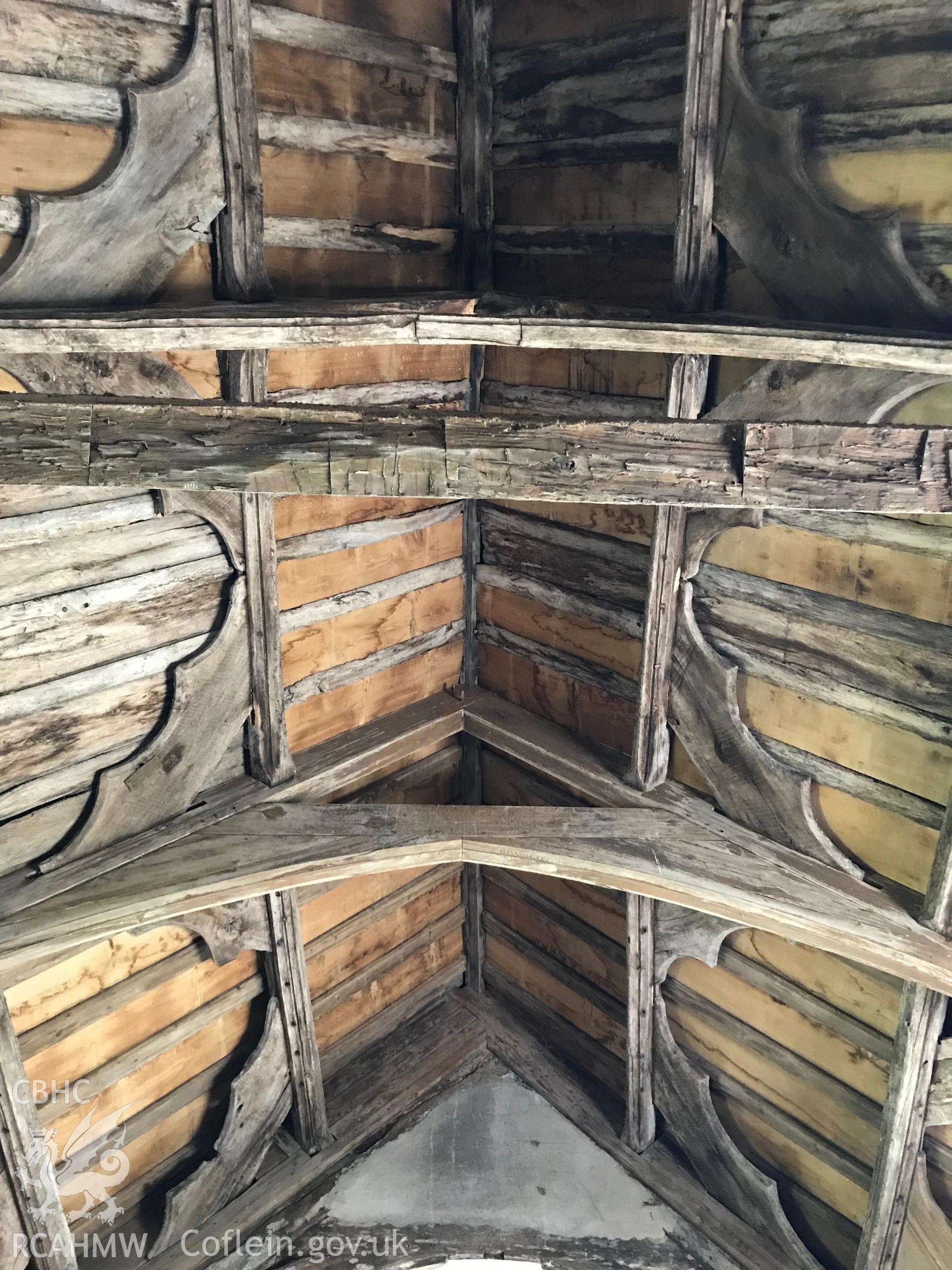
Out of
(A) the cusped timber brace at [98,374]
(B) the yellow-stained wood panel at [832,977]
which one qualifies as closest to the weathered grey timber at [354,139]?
(A) the cusped timber brace at [98,374]

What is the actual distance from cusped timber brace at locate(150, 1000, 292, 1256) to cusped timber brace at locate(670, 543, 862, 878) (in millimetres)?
2236

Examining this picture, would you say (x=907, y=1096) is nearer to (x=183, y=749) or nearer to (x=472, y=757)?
(x=472, y=757)

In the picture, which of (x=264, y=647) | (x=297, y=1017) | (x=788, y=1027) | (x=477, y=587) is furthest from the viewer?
(x=477, y=587)

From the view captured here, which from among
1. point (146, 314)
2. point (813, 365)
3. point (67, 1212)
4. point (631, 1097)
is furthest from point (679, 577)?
point (67, 1212)

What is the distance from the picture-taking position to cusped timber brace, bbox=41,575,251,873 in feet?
10.8

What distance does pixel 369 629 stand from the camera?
4.14 metres

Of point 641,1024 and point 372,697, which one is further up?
point 372,697

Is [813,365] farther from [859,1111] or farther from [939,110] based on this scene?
[859,1111]

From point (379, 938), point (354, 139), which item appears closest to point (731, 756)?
point (379, 938)

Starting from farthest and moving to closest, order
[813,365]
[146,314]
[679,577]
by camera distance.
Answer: [679,577] < [813,365] < [146,314]

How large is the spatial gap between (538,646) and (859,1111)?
2297mm

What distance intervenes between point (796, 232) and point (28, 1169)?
13.6ft

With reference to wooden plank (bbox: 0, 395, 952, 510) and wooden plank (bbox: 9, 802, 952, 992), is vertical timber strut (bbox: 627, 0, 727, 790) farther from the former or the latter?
wooden plank (bbox: 0, 395, 952, 510)

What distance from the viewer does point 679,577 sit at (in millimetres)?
3492
